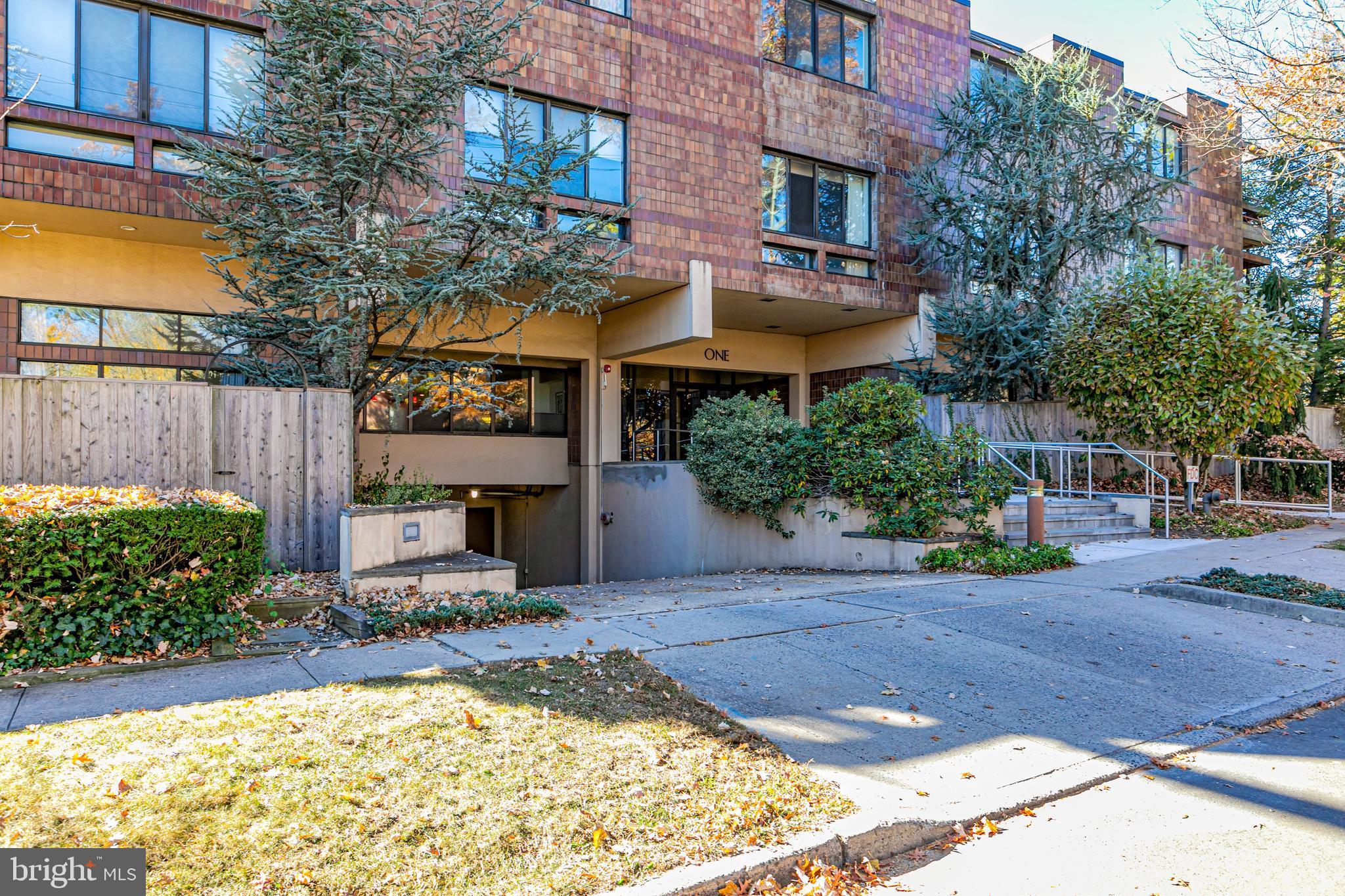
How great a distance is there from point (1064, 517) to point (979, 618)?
6.60 metres

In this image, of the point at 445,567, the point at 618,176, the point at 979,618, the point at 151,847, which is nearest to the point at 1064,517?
the point at 979,618

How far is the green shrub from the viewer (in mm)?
6941

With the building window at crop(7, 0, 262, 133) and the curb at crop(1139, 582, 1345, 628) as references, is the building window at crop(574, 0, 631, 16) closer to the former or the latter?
the building window at crop(7, 0, 262, 133)

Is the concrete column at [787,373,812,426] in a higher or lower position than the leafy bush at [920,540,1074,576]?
higher

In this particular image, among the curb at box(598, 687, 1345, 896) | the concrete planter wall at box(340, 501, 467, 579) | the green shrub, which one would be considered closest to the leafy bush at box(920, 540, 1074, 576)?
the green shrub

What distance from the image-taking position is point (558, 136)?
13.2 metres

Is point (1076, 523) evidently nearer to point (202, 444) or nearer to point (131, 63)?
point (202, 444)

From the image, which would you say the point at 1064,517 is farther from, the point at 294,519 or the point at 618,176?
the point at 294,519

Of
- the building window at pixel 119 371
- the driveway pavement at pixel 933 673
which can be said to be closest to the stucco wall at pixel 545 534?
the building window at pixel 119 371

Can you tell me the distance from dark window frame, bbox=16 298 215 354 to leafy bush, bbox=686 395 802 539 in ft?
24.9

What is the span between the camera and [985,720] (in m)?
5.29

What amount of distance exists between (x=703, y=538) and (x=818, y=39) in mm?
9937

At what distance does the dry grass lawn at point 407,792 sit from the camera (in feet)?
10.6

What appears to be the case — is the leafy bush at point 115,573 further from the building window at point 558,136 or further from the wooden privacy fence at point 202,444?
the building window at point 558,136
